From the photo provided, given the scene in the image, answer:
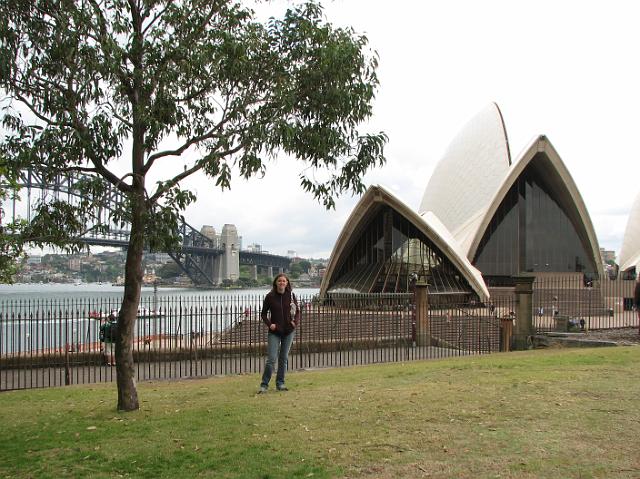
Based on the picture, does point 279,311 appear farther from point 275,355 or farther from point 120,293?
point 120,293

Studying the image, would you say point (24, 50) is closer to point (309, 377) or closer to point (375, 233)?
point (309, 377)

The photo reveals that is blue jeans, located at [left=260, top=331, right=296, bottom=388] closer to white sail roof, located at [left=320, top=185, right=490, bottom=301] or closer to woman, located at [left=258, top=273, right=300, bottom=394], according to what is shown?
woman, located at [left=258, top=273, right=300, bottom=394]

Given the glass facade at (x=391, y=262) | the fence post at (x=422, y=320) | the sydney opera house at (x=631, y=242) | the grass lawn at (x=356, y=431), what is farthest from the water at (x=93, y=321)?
the sydney opera house at (x=631, y=242)

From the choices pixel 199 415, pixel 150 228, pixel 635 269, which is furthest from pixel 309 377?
pixel 635 269

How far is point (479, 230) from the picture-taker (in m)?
43.9

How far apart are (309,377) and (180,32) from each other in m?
6.31

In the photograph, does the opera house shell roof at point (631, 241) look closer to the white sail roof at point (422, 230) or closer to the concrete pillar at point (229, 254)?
the white sail roof at point (422, 230)

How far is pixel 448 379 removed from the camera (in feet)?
28.8

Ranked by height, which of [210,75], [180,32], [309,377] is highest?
[180,32]

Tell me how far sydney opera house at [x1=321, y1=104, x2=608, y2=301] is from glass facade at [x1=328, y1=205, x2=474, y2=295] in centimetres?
7

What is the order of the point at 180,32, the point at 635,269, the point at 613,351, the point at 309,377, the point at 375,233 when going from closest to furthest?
the point at 180,32
the point at 309,377
the point at 613,351
the point at 375,233
the point at 635,269

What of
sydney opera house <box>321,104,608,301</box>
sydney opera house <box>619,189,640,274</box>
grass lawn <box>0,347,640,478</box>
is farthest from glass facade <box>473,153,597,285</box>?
grass lawn <box>0,347,640,478</box>

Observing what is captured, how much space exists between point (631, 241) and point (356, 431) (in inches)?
2261

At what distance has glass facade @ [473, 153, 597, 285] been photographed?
4488 centimetres
